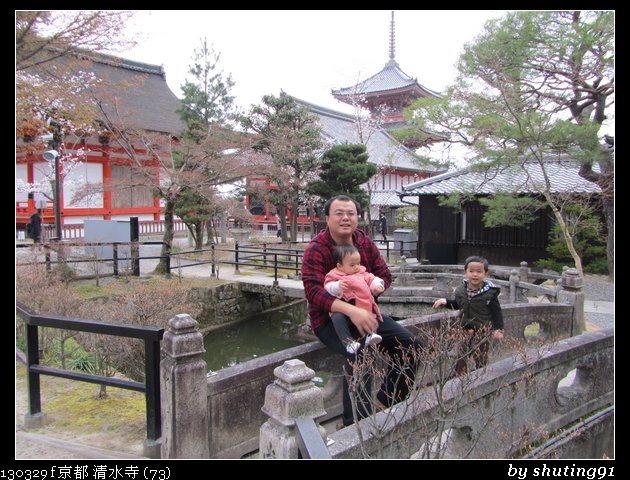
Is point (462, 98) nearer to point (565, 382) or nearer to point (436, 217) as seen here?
point (436, 217)

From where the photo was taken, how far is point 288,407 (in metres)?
2.61

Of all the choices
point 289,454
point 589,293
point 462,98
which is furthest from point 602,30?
point 289,454

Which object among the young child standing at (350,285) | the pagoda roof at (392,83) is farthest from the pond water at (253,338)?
the pagoda roof at (392,83)

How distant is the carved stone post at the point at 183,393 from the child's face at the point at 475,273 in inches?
97.9

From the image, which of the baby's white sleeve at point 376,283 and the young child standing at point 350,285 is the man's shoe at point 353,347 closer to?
the young child standing at point 350,285

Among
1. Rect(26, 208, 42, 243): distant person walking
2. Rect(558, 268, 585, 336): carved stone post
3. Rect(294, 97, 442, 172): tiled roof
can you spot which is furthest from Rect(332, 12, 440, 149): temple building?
Rect(558, 268, 585, 336): carved stone post

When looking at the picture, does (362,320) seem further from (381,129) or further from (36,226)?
(381,129)

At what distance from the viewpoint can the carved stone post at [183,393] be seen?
3.12 m

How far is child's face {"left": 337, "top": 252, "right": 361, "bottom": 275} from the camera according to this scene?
3301 millimetres

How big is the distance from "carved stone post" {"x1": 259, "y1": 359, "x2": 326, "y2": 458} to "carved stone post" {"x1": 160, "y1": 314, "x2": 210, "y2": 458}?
643mm

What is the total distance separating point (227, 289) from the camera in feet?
42.7

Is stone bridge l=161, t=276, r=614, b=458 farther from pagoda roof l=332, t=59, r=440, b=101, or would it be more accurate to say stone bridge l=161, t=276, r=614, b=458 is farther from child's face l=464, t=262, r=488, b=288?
pagoda roof l=332, t=59, r=440, b=101

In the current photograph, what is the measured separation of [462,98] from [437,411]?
981 centimetres

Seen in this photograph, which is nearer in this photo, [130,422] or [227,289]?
[130,422]
